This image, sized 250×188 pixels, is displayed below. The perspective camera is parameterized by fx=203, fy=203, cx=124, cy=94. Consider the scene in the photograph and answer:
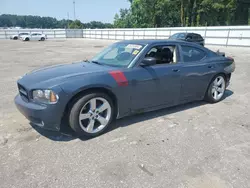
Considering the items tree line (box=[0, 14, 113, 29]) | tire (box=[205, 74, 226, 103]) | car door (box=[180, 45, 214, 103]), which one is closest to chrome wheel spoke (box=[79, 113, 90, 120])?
car door (box=[180, 45, 214, 103])

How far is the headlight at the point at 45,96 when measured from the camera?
2.87 meters

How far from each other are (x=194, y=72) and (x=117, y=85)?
184 centimetres

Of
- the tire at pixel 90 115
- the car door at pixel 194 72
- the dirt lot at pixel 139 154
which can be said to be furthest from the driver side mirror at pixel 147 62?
the dirt lot at pixel 139 154

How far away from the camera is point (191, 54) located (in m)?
4.36

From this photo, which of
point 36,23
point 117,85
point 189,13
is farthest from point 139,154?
point 36,23

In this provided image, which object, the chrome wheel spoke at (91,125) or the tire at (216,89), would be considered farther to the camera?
the tire at (216,89)

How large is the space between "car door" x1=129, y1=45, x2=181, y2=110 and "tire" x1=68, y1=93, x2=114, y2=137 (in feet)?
1.68

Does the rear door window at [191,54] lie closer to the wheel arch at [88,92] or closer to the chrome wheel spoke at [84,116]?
the wheel arch at [88,92]

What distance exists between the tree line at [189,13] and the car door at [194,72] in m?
36.0

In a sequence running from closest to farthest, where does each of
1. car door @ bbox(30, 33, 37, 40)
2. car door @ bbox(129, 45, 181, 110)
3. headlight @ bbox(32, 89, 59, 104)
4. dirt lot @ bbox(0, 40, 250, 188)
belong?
dirt lot @ bbox(0, 40, 250, 188) → headlight @ bbox(32, 89, 59, 104) → car door @ bbox(129, 45, 181, 110) → car door @ bbox(30, 33, 37, 40)

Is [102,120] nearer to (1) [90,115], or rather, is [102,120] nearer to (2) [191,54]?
(1) [90,115]

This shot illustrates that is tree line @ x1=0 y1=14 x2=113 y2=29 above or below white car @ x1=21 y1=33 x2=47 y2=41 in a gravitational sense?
above

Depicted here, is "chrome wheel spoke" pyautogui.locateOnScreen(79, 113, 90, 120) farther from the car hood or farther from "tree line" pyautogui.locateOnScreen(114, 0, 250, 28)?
"tree line" pyautogui.locateOnScreen(114, 0, 250, 28)

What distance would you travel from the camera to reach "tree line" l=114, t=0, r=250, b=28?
120 feet
